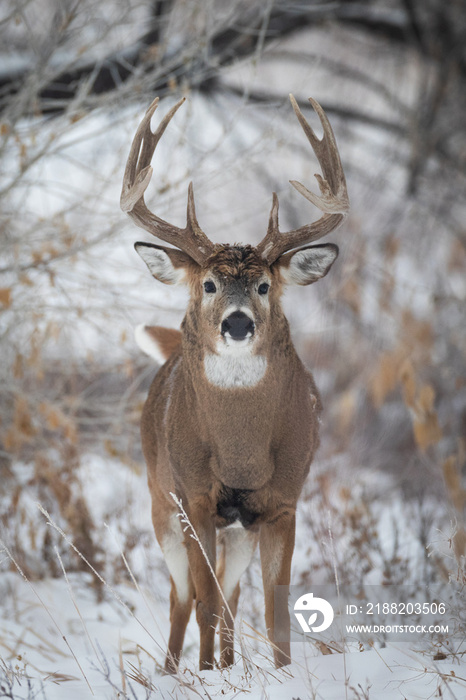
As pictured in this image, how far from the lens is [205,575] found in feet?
11.6

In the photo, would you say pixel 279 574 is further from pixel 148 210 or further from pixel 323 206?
pixel 148 210

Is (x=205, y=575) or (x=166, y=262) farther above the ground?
(x=166, y=262)

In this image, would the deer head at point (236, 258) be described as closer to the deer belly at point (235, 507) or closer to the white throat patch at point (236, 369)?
the white throat patch at point (236, 369)

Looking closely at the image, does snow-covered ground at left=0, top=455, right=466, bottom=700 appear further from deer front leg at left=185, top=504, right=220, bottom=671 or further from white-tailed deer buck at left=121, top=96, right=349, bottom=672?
white-tailed deer buck at left=121, top=96, right=349, bottom=672

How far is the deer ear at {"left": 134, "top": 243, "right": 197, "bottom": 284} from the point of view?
3.73 meters

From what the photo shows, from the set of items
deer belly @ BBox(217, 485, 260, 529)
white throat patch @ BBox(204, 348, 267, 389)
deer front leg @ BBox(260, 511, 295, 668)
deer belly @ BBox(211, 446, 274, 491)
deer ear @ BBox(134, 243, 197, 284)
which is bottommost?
deer front leg @ BBox(260, 511, 295, 668)

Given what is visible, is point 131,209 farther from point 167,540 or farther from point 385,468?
point 385,468

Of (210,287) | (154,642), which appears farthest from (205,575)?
(210,287)

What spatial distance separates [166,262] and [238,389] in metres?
0.75

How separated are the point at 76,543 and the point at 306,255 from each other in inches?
141

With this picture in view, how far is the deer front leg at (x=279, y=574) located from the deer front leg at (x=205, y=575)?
0.25 metres

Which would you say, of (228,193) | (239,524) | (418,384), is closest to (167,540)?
(239,524)

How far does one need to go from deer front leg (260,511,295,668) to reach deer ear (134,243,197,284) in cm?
124

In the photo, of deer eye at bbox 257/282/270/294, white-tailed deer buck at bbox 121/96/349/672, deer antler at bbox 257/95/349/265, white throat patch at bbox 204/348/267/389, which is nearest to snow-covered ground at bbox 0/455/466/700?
white-tailed deer buck at bbox 121/96/349/672
